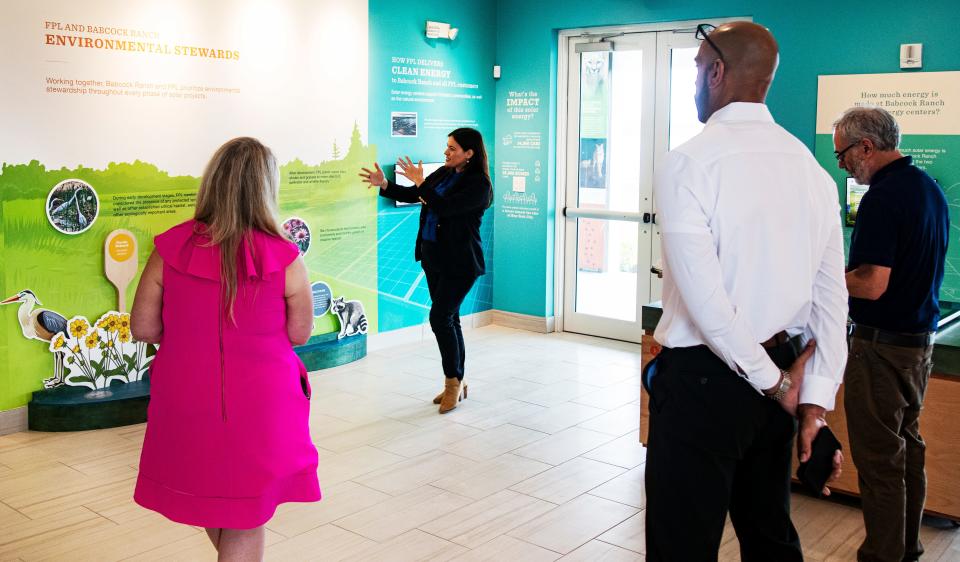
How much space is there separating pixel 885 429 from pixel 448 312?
110 inches

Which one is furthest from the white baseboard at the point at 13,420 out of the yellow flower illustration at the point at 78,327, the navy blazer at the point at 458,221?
the navy blazer at the point at 458,221

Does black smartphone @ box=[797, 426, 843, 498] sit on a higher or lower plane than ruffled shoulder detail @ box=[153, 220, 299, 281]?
lower

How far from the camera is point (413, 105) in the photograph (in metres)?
7.27

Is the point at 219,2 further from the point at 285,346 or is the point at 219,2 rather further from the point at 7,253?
the point at 285,346

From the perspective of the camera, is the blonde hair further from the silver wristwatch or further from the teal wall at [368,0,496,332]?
the teal wall at [368,0,496,332]

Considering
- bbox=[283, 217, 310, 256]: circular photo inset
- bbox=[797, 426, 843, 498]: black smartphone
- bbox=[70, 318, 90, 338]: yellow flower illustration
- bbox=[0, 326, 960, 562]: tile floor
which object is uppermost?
bbox=[283, 217, 310, 256]: circular photo inset

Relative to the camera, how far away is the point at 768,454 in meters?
2.14

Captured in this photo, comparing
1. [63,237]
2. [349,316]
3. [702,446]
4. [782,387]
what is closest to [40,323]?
[63,237]

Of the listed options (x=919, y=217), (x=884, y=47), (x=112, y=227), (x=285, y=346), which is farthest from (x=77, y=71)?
(x=884, y=47)

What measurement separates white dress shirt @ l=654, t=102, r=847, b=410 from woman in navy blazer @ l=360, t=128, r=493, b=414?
331 centimetres

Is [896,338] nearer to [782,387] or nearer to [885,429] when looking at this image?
[885,429]

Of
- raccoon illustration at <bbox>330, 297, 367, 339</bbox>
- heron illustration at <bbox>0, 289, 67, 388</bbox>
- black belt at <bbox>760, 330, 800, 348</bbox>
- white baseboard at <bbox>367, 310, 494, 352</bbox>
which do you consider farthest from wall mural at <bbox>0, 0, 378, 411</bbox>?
black belt at <bbox>760, 330, 800, 348</bbox>

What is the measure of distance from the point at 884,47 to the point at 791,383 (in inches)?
181

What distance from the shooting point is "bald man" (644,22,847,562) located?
6.54ft
